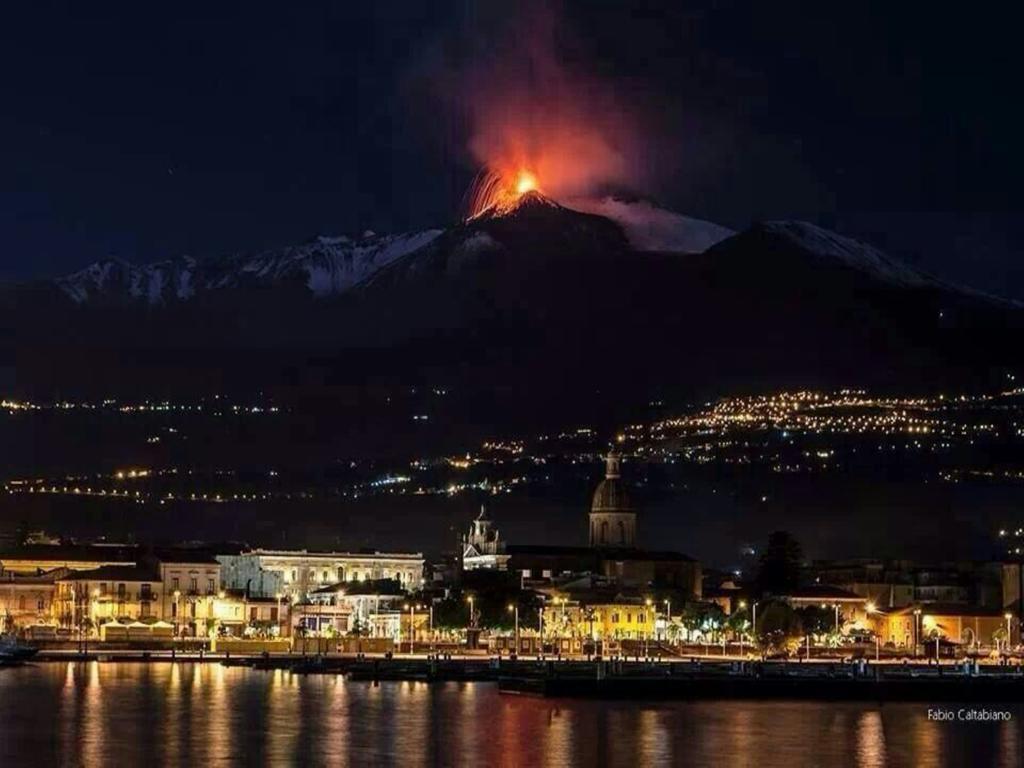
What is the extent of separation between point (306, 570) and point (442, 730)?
6480 cm

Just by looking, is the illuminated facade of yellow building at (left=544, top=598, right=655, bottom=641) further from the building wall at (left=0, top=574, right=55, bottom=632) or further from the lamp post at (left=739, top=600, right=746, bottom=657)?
the building wall at (left=0, top=574, right=55, bottom=632)

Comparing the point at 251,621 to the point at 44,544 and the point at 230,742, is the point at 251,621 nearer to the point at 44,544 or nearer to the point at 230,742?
the point at 44,544

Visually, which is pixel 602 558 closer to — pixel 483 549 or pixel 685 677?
pixel 483 549

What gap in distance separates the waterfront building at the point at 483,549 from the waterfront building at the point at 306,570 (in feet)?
8.79

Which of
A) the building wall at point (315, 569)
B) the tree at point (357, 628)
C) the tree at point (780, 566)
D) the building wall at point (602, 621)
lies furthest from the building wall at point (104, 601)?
the tree at point (780, 566)

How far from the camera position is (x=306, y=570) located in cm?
11762

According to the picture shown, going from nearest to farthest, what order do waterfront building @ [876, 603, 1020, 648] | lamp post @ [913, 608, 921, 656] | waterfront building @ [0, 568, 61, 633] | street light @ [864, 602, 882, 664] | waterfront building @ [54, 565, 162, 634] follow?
street light @ [864, 602, 882, 664], waterfront building @ [54, 565, 162, 634], waterfront building @ [0, 568, 61, 633], lamp post @ [913, 608, 921, 656], waterfront building @ [876, 603, 1020, 648]

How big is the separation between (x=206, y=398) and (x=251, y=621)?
77.5m

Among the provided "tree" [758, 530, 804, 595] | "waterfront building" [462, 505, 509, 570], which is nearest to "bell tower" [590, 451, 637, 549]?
"waterfront building" [462, 505, 509, 570]

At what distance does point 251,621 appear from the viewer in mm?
106000

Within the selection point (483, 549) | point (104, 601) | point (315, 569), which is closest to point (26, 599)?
point (104, 601)

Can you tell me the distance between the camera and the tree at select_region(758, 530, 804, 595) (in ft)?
383

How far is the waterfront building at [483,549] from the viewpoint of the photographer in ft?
386

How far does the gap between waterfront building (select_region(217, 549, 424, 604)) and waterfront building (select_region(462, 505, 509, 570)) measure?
2680 millimetres
